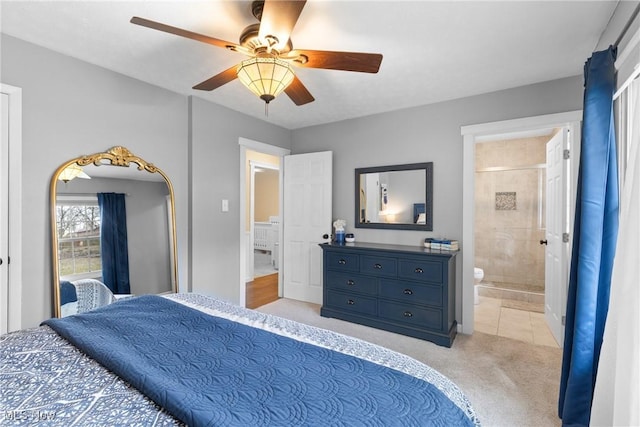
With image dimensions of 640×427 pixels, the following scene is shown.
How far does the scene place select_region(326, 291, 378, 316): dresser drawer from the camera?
130 inches

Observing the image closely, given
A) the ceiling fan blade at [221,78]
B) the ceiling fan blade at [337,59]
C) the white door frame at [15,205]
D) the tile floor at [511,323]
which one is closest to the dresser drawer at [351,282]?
the tile floor at [511,323]

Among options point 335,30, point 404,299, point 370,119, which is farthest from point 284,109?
point 404,299

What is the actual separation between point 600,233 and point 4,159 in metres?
3.61

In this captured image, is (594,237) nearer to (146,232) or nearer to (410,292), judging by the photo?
(410,292)

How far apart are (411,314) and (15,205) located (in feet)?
10.8

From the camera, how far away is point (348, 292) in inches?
137

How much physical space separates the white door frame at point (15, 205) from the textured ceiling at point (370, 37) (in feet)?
1.68

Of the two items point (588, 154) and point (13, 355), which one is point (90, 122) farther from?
point (588, 154)

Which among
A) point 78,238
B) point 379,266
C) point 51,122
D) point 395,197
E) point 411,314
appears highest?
point 51,122

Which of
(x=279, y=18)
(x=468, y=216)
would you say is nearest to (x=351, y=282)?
(x=468, y=216)

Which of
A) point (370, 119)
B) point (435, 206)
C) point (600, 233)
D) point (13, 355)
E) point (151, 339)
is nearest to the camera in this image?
point (13, 355)

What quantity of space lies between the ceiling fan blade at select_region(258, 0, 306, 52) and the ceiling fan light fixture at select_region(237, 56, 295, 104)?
102 millimetres

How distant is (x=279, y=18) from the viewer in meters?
1.45

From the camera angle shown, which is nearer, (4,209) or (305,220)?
(4,209)
